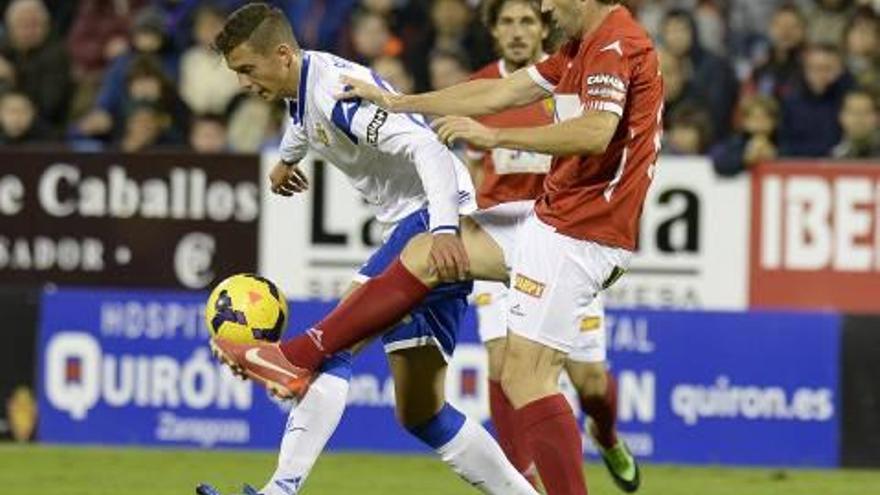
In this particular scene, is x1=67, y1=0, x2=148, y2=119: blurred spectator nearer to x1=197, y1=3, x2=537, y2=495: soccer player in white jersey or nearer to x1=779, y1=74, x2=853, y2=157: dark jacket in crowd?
x1=779, y1=74, x2=853, y2=157: dark jacket in crowd

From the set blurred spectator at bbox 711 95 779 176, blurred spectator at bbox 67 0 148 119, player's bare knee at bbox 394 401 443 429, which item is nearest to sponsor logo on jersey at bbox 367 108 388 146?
player's bare knee at bbox 394 401 443 429

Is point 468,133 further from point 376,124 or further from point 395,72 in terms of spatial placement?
point 395,72

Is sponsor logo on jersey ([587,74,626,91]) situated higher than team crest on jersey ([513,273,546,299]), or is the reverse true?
sponsor logo on jersey ([587,74,626,91])

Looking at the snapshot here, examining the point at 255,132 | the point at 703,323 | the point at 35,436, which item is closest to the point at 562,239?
the point at 703,323

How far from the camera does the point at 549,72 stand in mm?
9422

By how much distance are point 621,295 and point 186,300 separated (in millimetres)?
2574

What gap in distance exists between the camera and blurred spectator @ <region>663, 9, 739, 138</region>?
16.4 metres

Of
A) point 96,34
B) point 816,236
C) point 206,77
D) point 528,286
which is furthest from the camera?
point 96,34

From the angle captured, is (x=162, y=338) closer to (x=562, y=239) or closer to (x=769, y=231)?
(x=769, y=231)

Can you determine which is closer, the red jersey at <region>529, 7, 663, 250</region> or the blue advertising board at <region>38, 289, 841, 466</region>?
the red jersey at <region>529, 7, 663, 250</region>

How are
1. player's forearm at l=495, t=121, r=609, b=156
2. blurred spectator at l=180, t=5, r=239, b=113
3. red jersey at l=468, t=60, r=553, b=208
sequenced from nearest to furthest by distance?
player's forearm at l=495, t=121, r=609, b=156 → red jersey at l=468, t=60, r=553, b=208 → blurred spectator at l=180, t=5, r=239, b=113

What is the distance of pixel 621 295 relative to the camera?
49.3 ft

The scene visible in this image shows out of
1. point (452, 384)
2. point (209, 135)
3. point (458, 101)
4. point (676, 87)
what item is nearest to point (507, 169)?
point (458, 101)

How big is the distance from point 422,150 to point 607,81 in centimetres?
83
